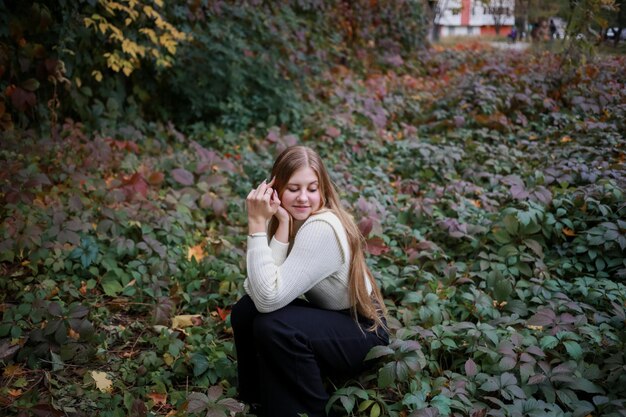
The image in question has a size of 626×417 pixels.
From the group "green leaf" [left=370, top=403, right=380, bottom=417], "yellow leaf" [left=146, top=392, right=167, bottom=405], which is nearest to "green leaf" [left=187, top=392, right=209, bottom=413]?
"yellow leaf" [left=146, top=392, right=167, bottom=405]

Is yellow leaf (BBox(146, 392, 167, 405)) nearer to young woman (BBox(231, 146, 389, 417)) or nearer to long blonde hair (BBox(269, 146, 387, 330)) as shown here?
young woman (BBox(231, 146, 389, 417))

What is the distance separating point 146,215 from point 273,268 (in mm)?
1933

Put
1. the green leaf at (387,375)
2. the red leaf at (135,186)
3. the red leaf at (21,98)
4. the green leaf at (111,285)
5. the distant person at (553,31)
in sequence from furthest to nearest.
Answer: the distant person at (553,31) < the red leaf at (21,98) < the red leaf at (135,186) < the green leaf at (111,285) < the green leaf at (387,375)

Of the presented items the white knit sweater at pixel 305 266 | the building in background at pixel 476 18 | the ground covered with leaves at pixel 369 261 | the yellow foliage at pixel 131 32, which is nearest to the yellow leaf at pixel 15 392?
the ground covered with leaves at pixel 369 261

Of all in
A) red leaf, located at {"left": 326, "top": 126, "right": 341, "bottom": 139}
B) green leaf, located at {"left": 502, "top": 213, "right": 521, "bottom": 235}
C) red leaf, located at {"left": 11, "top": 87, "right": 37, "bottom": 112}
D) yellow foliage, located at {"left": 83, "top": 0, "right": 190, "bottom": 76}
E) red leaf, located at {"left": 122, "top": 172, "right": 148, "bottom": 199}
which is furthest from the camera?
red leaf, located at {"left": 326, "top": 126, "right": 341, "bottom": 139}

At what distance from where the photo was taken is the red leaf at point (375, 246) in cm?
365

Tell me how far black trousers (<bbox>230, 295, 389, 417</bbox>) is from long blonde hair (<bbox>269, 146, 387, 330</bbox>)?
8 cm

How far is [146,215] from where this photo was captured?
12.6 feet

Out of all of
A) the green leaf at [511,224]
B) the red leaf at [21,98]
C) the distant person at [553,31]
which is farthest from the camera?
→ the distant person at [553,31]

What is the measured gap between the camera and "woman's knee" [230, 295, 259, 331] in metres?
2.43

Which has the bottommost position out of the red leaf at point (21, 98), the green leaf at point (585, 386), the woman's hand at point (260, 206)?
the green leaf at point (585, 386)

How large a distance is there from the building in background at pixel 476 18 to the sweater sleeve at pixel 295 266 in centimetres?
1030

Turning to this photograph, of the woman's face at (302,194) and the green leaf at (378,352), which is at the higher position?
the woman's face at (302,194)

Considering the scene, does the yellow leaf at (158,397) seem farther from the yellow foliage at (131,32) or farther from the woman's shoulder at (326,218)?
the yellow foliage at (131,32)
